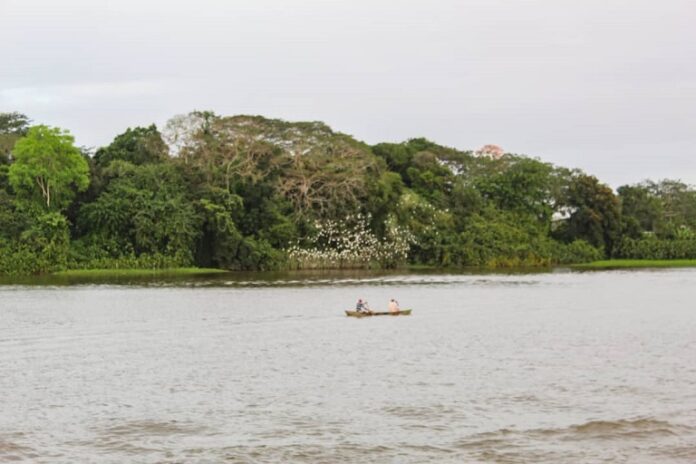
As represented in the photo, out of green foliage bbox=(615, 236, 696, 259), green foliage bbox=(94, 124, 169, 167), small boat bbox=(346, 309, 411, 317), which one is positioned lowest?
small boat bbox=(346, 309, 411, 317)

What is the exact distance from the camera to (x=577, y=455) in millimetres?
15695

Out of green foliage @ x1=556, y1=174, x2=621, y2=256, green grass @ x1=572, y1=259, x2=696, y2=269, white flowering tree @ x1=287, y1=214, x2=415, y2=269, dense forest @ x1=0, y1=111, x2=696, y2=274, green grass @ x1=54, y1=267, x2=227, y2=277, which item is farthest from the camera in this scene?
green foliage @ x1=556, y1=174, x2=621, y2=256

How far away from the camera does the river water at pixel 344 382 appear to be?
16438mm

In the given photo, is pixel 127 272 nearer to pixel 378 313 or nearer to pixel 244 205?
pixel 244 205

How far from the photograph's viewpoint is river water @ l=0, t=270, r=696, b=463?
1644 centimetres

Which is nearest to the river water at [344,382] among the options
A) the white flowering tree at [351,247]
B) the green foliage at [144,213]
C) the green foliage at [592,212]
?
the green foliage at [144,213]

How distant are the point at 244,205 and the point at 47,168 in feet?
49.9

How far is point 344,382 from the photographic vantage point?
22.5 metres

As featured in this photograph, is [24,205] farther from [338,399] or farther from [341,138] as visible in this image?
[338,399]

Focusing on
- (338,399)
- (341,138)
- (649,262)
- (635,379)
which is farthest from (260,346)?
(649,262)

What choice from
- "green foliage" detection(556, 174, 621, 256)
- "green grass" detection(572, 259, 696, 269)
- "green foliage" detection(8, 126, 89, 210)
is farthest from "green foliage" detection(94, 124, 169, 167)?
"green foliage" detection(556, 174, 621, 256)

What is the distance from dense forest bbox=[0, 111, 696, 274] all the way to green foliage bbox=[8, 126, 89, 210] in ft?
0.33

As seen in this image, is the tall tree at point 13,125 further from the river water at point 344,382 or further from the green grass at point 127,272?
the river water at point 344,382

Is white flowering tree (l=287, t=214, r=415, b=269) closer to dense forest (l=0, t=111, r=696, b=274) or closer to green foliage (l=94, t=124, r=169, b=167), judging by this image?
dense forest (l=0, t=111, r=696, b=274)
